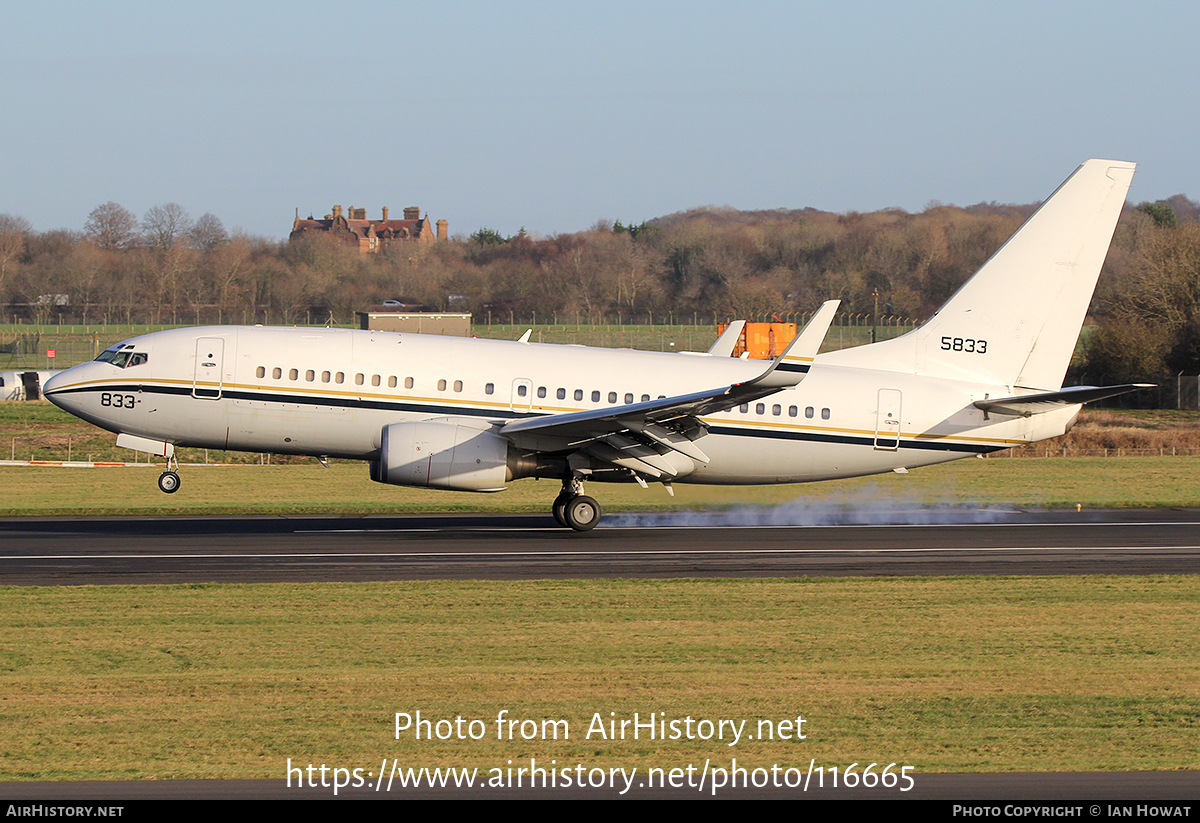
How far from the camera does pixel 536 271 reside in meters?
136

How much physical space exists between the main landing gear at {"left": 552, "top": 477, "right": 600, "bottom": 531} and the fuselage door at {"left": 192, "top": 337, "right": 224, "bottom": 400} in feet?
25.6

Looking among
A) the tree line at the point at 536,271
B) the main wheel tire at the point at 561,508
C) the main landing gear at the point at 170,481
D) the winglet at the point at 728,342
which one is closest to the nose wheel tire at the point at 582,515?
the main wheel tire at the point at 561,508

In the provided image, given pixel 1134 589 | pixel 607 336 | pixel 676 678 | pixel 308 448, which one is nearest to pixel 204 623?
pixel 676 678

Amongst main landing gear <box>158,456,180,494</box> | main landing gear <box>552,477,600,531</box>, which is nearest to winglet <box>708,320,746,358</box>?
main landing gear <box>552,477,600,531</box>

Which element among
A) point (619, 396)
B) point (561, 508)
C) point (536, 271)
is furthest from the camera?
point (536, 271)

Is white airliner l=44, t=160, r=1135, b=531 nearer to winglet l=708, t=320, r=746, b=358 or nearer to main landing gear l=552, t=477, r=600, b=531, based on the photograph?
main landing gear l=552, t=477, r=600, b=531

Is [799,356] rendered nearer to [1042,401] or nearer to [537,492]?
[1042,401]

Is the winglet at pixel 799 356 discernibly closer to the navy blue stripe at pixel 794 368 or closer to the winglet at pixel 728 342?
the navy blue stripe at pixel 794 368

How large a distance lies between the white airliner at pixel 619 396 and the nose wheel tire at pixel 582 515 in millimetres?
34

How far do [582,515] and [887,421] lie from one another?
23.8 ft

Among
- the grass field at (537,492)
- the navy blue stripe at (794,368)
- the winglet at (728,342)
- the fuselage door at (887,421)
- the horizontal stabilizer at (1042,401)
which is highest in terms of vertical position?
the winglet at (728,342)

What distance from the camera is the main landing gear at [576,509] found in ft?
86.7

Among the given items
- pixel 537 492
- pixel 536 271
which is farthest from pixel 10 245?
pixel 537 492

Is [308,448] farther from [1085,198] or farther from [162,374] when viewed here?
[1085,198]
